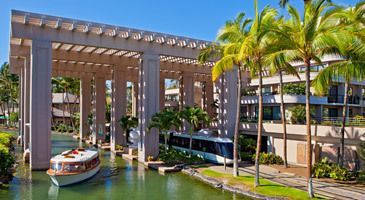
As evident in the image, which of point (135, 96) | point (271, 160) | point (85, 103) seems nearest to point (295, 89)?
point (271, 160)

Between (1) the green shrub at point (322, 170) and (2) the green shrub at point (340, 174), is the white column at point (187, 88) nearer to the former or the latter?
(1) the green shrub at point (322, 170)

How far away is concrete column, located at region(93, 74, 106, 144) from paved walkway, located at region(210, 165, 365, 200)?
87.8 ft


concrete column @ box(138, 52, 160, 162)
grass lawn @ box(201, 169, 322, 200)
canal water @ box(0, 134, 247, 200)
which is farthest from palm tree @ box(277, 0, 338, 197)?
concrete column @ box(138, 52, 160, 162)

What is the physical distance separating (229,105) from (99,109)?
20.9 m

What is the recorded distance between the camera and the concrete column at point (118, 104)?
43.8 meters

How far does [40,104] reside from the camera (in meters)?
28.1

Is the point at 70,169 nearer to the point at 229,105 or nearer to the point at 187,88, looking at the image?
the point at 229,105

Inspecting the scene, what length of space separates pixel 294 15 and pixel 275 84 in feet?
104

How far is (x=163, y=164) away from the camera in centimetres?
3162

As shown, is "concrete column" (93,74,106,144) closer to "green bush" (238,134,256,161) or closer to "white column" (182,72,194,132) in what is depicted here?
"white column" (182,72,194,132)

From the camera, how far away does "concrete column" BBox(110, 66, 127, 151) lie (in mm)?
43844

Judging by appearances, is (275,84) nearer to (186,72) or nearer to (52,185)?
(186,72)

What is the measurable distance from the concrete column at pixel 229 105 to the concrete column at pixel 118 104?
501 inches

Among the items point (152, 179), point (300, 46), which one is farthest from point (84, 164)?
point (300, 46)
